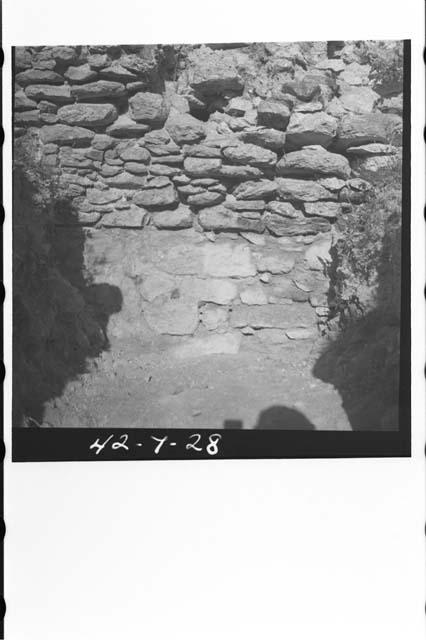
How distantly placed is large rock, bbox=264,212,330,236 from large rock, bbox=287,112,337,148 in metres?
0.32

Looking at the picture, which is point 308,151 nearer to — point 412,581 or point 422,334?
point 422,334

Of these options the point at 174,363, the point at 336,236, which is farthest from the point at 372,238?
the point at 174,363

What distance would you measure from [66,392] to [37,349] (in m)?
0.22

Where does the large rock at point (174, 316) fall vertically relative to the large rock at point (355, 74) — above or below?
below

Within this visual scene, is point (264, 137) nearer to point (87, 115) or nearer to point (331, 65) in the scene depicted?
point (331, 65)

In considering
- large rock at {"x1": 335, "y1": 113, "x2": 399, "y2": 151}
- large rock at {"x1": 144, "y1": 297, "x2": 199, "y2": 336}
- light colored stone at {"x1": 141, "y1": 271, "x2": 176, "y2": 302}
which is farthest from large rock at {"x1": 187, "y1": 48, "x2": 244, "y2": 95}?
large rock at {"x1": 144, "y1": 297, "x2": 199, "y2": 336}

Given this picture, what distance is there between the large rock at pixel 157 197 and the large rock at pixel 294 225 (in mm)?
408

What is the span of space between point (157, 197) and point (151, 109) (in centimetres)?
36

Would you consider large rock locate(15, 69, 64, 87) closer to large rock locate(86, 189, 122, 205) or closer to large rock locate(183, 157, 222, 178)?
large rock locate(86, 189, 122, 205)

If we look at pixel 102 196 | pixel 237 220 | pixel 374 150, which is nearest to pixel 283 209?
pixel 237 220

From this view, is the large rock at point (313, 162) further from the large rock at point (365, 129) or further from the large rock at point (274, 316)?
the large rock at point (274, 316)

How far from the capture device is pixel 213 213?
2.96m

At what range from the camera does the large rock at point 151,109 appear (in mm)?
2922

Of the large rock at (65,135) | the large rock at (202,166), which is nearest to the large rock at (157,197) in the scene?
the large rock at (202,166)
